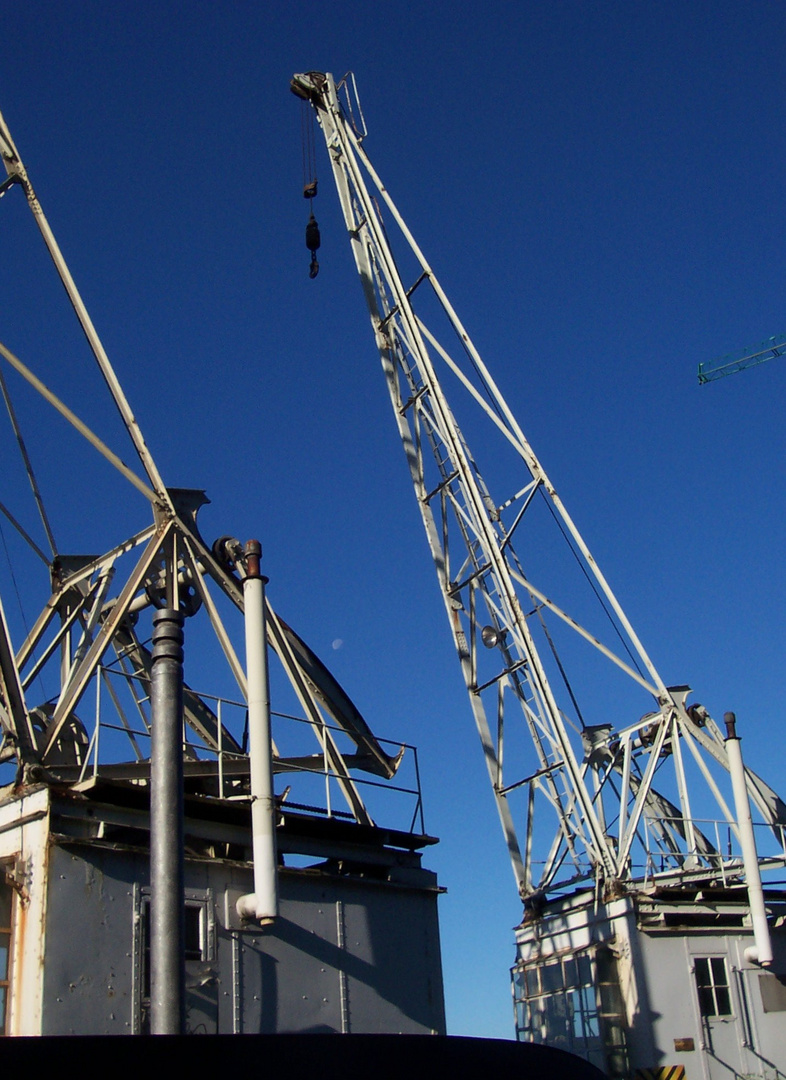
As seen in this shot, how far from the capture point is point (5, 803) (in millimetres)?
16688

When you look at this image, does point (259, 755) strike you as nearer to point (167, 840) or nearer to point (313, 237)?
point (167, 840)

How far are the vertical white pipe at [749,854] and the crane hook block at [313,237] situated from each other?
18920 mm

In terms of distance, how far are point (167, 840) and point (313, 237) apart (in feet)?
82.8

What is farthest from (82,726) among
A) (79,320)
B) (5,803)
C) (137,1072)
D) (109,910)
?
(137,1072)

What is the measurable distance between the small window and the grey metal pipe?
14891mm

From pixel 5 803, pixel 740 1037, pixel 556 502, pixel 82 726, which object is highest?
pixel 556 502

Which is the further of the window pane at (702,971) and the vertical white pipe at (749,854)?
the window pane at (702,971)

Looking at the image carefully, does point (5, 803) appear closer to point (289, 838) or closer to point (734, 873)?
point (289, 838)

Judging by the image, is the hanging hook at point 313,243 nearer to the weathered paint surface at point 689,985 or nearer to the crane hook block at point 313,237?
the crane hook block at point 313,237

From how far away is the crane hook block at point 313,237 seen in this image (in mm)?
34156

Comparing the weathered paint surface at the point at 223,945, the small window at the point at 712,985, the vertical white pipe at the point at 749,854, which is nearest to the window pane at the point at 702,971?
the small window at the point at 712,985

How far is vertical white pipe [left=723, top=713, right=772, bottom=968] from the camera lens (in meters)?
22.5

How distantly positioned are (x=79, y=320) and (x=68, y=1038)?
14580 mm

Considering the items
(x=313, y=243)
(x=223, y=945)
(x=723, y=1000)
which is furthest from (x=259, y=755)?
(x=313, y=243)
